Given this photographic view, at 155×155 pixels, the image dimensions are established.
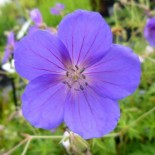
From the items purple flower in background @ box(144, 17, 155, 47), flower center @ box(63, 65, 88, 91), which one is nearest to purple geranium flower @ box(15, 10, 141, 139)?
flower center @ box(63, 65, 88, 91)

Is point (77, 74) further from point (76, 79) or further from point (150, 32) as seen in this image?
point (150, 32)

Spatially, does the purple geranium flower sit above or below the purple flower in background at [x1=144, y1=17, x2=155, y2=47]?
below

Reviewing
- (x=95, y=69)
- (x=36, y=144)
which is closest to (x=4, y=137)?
(x=36, y=144)

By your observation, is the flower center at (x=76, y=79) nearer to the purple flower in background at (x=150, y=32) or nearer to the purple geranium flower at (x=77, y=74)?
the purple geranium flower at (x=77, y=74)

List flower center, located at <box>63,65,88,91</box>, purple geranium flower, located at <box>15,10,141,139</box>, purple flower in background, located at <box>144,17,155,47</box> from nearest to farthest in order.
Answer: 1. purple geranium flower, located at <box>15,10,141,139</box>
2. flower center, located at <box>63,65,88,91</box>
3. purple flower in background, located at <box>144,17,155,47</box>

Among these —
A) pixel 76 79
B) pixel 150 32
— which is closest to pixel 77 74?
pixel 76 79

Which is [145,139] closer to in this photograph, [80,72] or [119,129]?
[119,129]

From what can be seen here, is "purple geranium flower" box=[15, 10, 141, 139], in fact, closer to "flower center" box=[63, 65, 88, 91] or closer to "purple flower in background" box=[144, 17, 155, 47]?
"flower center" box=[63, 65, 88, 91]

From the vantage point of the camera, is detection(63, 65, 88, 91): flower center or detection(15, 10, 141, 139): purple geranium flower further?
detection(63, 65, 88, 91): flower center
